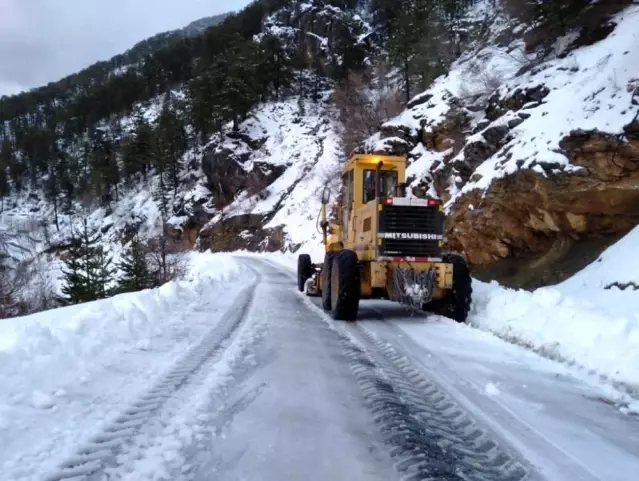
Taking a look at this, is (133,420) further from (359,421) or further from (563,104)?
(563,104)

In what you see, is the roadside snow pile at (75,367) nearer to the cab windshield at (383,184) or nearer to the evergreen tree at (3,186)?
the cab windshield at (383,184)

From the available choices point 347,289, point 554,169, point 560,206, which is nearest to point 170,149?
point 554,169

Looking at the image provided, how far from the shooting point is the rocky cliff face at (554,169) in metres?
10.2

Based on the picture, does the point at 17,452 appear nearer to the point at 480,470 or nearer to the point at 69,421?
the point at 69,421

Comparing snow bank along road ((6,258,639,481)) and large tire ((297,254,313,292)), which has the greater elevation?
large tire ((297,254,313,292))

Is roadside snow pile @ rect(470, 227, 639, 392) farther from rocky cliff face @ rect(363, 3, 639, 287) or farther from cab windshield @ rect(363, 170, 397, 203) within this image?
cab windshield @ rect(363, 170, 397, 203)

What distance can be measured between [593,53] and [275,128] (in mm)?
47751

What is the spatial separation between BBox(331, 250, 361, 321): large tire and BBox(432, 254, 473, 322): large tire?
65.0 inches

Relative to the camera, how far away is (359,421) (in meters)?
4.21

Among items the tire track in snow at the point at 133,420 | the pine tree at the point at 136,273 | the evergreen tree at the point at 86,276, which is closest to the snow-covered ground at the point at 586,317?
the tire track in snow at the point at 133,420

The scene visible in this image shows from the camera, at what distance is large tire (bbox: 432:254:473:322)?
8930 millimetres

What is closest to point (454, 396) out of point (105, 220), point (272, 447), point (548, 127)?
point (272, 447)

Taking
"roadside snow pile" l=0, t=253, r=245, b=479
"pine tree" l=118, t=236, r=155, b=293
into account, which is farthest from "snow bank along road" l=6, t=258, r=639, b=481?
"pine tree" l=118, t=236, r=155, b=293

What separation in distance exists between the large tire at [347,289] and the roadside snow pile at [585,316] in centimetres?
213
